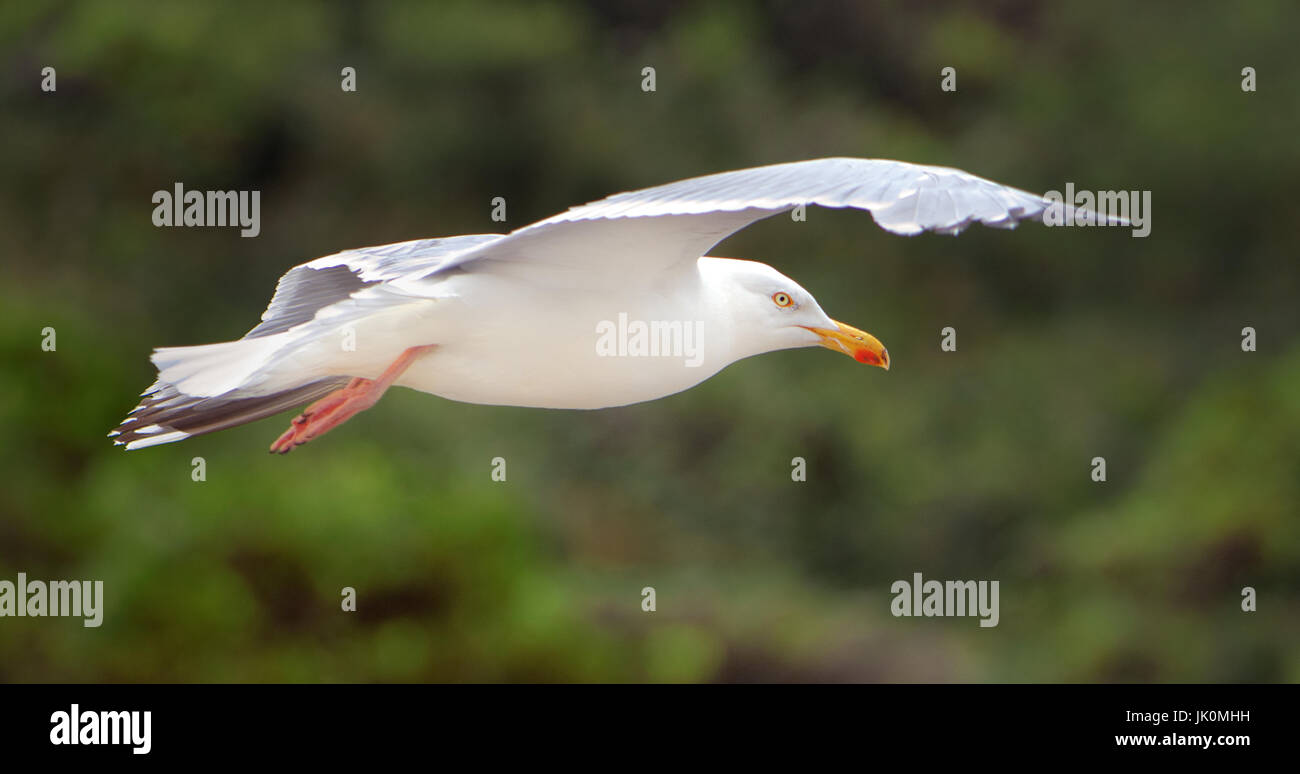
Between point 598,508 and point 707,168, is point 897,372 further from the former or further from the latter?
point 598,508

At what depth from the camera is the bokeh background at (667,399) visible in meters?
5.32

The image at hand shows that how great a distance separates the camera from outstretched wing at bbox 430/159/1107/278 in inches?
81.2

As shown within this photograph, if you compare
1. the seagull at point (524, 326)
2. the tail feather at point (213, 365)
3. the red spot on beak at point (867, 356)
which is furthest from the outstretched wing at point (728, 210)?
the red spot on beak at point (867, 356)

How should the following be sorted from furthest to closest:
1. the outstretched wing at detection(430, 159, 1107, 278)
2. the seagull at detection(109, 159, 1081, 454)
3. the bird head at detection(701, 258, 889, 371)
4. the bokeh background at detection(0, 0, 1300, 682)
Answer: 1. the bokeh background at detection(0, 0, 1300, 682)
2. the bird head at detection(701, 258, 889, 371)
3. the seagull at detection(109, 159, 1081, 454)
4. the outstretched wing at detection(430, 159, 1107, 278)

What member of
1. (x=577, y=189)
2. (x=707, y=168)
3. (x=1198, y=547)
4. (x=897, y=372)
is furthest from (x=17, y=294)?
(x=1198, y=547)

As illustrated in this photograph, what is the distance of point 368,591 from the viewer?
514 centimetres

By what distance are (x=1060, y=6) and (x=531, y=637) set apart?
21.2 ft

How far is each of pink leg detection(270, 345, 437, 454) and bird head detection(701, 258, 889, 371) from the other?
→ 591 mm

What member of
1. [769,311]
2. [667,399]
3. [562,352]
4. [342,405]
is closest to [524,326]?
[562,352]

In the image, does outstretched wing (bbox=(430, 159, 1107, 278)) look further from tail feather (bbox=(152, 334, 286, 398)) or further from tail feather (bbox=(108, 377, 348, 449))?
tail feather (bbox=(108, 377, 348, 449))

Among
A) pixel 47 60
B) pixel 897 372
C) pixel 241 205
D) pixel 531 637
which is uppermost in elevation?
pixel 47 60

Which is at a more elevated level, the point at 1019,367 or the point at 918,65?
the point at 918,65

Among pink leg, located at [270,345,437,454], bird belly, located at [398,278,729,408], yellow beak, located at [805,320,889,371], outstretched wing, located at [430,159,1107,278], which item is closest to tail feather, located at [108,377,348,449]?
pink leg, located at [270,345,437,454]

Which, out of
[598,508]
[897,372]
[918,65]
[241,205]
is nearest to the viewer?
[598,508]
